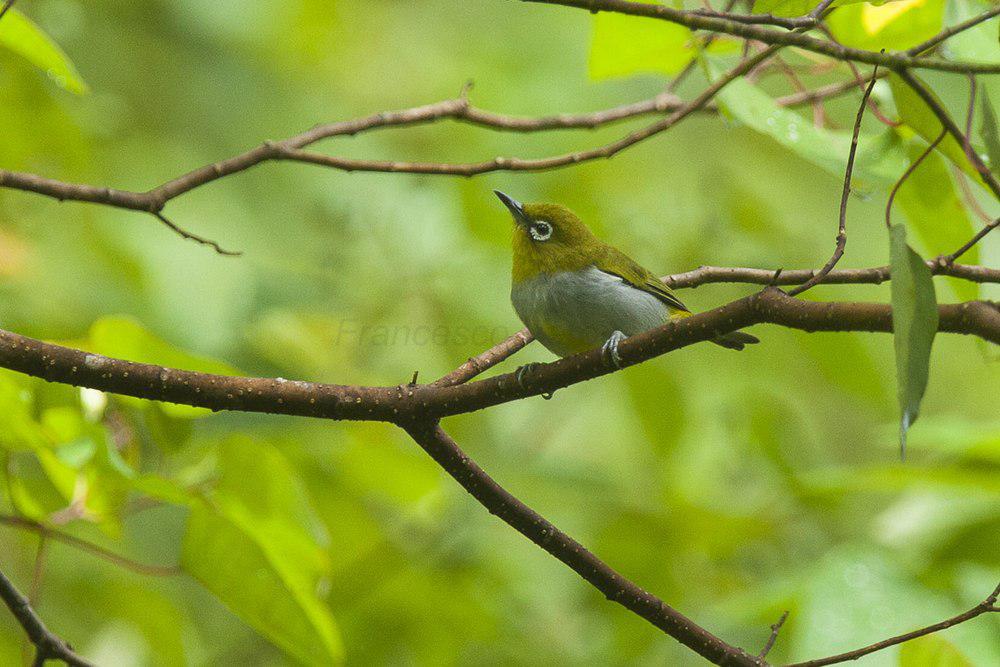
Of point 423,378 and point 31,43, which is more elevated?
point 31,43

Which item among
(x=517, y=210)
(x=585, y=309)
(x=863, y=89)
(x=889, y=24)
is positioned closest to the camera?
(x=863, y=89)

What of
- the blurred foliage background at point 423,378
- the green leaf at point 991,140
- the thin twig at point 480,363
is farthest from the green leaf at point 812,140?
the thin twig at point 480,363

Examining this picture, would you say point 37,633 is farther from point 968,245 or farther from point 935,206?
point 935,206

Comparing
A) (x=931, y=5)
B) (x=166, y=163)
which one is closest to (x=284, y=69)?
(x=166, y=163)

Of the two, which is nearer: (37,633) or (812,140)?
(37,633)

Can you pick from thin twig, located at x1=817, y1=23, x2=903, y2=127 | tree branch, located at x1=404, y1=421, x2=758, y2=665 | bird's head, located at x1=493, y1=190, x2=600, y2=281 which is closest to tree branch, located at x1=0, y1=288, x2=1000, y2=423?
tree branch, located at x1=404, y1=421, x2=758, y2=665

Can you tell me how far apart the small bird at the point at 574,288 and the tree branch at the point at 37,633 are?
1.59m

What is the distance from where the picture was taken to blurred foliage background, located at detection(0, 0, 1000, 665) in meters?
2.68

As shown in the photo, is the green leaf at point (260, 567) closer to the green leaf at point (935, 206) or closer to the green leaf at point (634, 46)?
the green leaf at point (634, 46)

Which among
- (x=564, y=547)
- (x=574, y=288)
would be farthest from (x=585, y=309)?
(x=564, y=547)

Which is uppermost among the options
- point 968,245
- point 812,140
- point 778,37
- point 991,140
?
point 778,37

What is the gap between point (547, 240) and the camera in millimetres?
3730

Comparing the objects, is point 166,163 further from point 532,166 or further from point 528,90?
point 532,166

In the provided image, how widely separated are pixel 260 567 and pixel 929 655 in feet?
5.04
